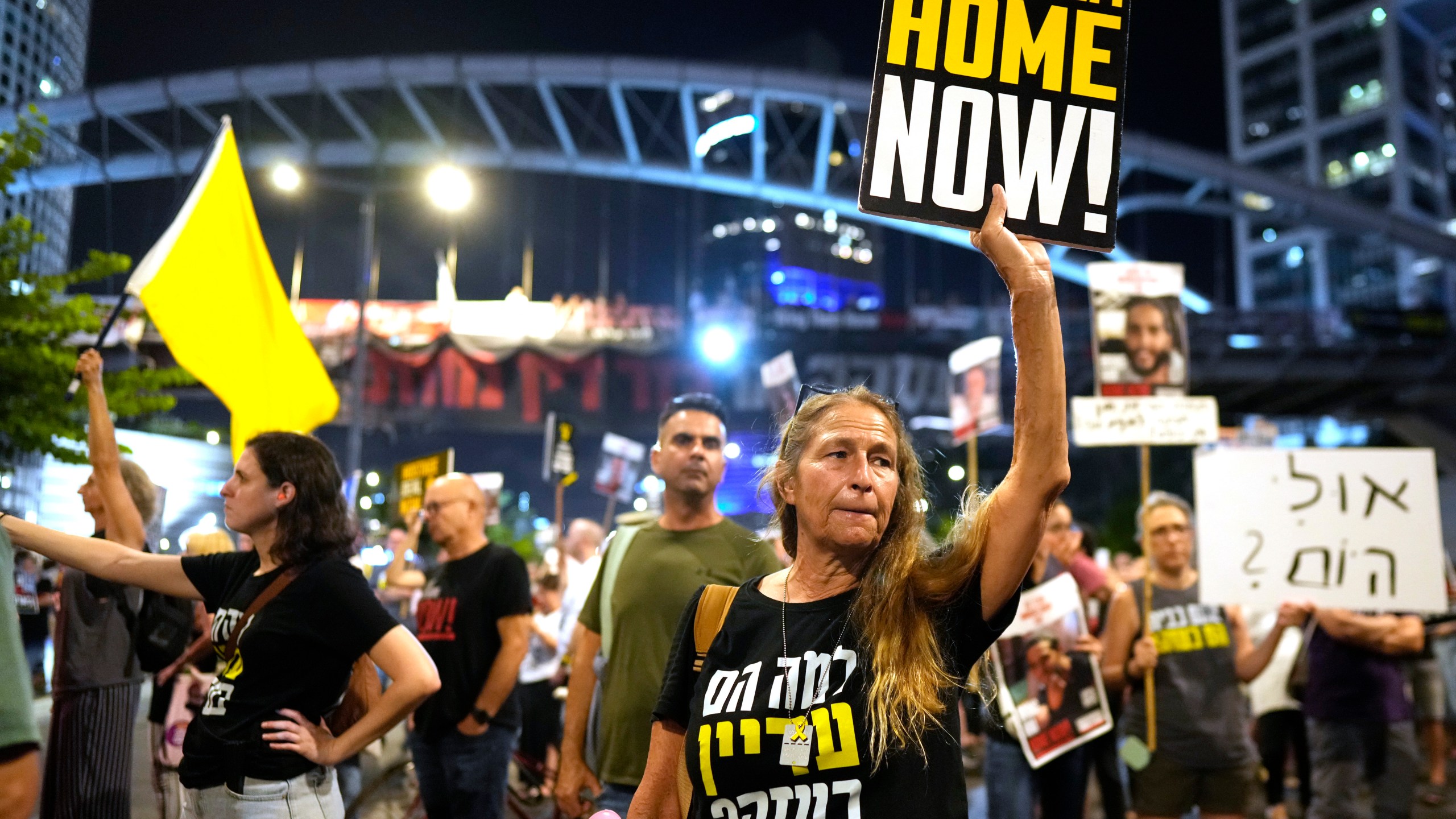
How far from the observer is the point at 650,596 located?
4.37 m

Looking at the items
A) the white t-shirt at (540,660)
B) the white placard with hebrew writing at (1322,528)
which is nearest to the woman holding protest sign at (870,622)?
the white placard with hebrew writing at (1322,528)

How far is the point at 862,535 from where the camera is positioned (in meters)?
2.33

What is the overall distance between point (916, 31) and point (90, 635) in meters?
4.72

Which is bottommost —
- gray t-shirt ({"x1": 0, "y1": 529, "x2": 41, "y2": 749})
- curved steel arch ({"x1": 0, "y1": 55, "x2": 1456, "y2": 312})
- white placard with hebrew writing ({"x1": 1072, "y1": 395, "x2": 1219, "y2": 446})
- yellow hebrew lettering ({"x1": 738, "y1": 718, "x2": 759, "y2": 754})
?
yellow hebrew lettering ({"x1": 738, "y1": 718, "x2": 759, "y2": 754})

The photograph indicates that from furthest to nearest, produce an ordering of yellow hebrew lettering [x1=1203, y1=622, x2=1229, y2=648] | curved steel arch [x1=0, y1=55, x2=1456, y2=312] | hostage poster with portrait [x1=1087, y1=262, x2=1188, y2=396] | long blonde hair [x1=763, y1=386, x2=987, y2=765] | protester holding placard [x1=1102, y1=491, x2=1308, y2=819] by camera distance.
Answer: curved steel arch [x1=0, y1=55, x2=1456, y2=312] < hostage poster with portrait [x1=1087, y1=262, x2=1188, y2=396] < yellow hebrew lettering [x1=1203, y1=622, x2=1229, y2=648] < protester holding placard [x1=1102, y1=491, x2=1308, y2=819] < long blonde hair [x1=763, y1=386, x2=987, y2=765]

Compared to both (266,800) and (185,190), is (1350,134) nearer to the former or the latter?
(185,190)

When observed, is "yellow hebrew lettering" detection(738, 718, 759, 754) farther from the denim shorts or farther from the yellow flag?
the yellow flag

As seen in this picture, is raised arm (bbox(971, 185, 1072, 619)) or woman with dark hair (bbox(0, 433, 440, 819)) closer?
raised arm (bbox(971, 185, 1072, 619))

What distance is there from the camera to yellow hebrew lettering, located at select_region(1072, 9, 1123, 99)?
2746 mm

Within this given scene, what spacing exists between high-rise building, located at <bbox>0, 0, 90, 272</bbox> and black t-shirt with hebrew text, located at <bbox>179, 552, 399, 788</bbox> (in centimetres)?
3495

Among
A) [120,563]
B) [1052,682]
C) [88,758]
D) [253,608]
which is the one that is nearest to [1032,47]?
[253,608]

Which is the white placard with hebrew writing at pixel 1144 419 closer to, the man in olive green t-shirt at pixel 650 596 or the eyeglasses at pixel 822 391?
the man in olive green t-shirt at pixel 650 596

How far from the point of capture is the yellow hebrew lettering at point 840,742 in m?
2.18

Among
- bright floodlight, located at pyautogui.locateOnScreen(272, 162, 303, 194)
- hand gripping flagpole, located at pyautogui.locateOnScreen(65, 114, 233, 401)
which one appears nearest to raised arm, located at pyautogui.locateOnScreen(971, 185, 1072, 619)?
hand gripping flagpole, located at pyautogui.locateOnScreen(65, 114, 233, 401)
